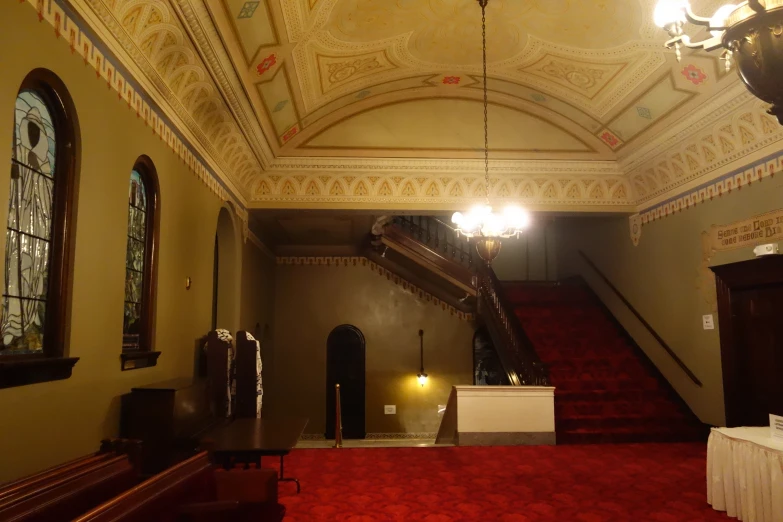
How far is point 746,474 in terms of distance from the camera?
4426 mm

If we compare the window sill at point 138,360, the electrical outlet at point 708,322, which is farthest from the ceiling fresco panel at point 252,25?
the electrical outlet at point 708,322

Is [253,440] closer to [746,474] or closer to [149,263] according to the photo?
[149,263]

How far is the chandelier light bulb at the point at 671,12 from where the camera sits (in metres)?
3.24

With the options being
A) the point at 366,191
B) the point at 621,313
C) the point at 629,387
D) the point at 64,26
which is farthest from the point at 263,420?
the point at 621,313

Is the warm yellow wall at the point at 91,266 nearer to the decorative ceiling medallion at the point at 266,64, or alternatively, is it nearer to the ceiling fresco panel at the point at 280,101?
the decorative ceiling medallion at the point at 266,64

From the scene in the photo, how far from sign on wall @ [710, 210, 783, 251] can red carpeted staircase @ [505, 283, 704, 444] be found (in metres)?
2.47

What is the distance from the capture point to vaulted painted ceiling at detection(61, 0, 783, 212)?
221 inches

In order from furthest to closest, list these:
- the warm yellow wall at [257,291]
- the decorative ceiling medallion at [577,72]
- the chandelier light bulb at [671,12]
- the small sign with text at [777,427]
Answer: the warm yellow wall at [257,291] < the decorative ceiling medallion at [577,72] < the small sign with text at [777,427] < the chandelier light bulb at [671,12]

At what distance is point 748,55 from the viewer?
2.77 metres

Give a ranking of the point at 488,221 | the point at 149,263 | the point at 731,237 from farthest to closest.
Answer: the point at 731,237 < the point at 488,221 < the point at 149,263

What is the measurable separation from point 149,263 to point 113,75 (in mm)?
1639

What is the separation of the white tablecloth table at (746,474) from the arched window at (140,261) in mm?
4850

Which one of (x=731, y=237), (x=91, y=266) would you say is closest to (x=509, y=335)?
(x=731, y=237)

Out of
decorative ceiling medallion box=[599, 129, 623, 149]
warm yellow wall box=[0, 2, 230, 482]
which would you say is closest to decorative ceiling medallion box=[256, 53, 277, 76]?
warm yellow wall box=[0, 2, 230, 482]
